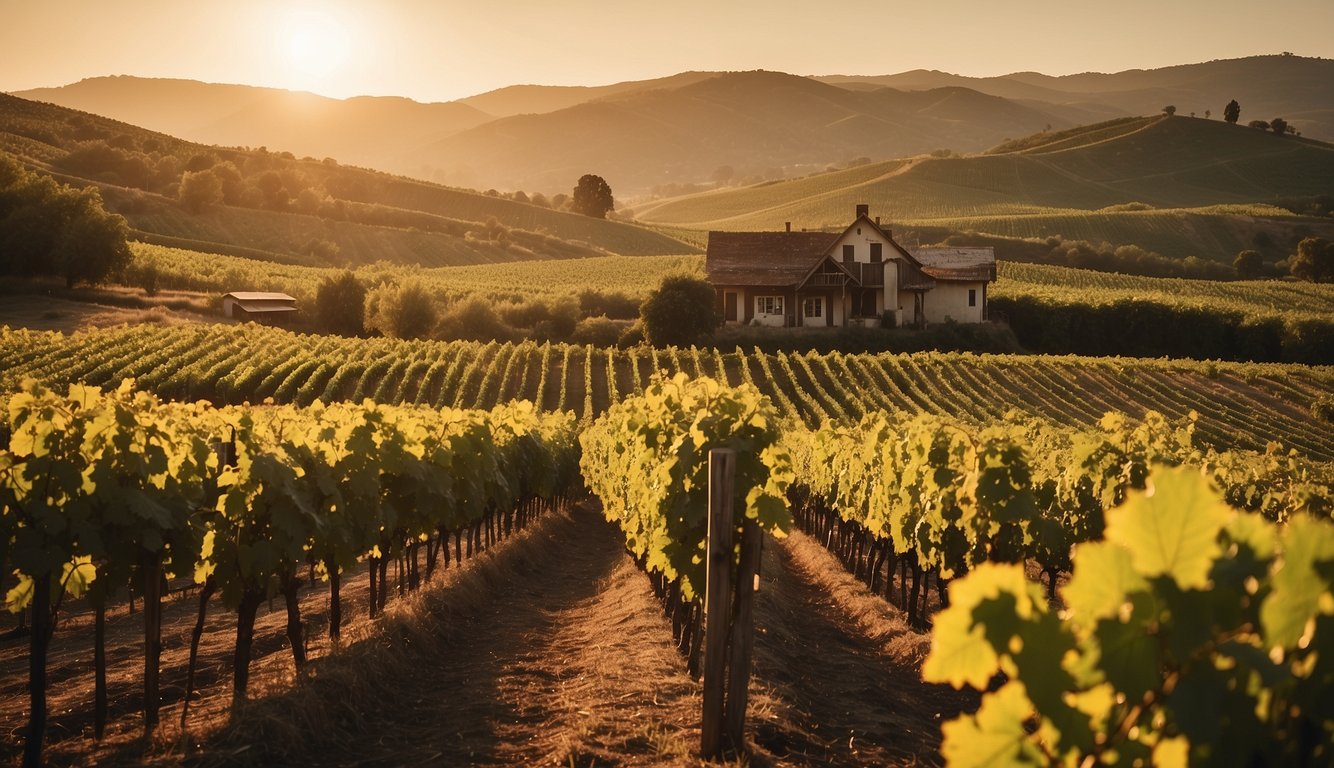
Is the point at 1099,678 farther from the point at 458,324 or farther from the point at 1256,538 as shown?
the point at 458,324

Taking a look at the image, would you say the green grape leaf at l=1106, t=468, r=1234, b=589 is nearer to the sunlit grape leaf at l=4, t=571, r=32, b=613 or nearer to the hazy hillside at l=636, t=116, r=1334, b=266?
the sunlit grape leaf at l=4, t=571, r=32, b=613

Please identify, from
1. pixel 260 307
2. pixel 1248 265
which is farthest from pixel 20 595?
pixel 1248 265

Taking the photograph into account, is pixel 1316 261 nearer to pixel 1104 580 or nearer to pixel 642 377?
pixel 642 377

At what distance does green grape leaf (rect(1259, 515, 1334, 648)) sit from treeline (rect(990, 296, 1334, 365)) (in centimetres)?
6171

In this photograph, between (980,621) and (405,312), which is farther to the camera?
(405,312)

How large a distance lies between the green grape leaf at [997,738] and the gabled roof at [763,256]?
185ft

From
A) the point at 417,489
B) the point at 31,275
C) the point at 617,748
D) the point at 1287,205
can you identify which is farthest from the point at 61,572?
the point at 1287,205

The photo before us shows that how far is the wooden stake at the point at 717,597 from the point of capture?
22.9ft

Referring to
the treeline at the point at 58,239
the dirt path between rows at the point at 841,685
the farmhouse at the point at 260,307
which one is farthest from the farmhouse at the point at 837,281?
the dirt path between rows at the point at 841,685

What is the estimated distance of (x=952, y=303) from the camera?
62594 mm

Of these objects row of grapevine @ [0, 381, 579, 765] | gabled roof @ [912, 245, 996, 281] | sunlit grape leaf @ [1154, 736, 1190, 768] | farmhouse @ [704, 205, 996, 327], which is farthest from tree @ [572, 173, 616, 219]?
sunlit grape leaf @ [1154, 736, 1190, 768]

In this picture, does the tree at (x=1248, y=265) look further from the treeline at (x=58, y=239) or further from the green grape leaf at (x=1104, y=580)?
the green grape leaf at (x=1104, y=580)

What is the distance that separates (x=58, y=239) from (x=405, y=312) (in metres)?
19.4

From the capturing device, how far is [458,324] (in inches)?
2275
